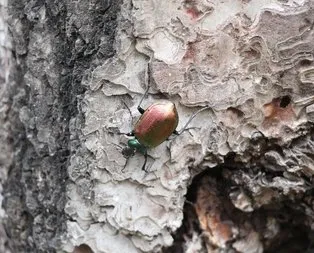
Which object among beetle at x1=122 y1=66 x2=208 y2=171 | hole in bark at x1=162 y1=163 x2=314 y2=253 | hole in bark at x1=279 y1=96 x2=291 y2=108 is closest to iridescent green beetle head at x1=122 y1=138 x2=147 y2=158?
beetle at x1=122 y1=66 x2=208 y2=171

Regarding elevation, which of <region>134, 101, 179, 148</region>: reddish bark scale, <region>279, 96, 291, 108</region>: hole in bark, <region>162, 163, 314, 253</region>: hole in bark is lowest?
<region>162, 163, 314, 253</region>: hole in bark

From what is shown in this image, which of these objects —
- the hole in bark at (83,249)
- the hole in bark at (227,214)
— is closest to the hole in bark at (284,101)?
the hole in bark at (227,214)

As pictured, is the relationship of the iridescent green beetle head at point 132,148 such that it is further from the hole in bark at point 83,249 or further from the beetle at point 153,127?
the hole in bark at point 83,249

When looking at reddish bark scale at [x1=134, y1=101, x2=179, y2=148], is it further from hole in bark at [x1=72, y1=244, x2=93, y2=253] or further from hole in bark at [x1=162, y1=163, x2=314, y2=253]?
hole in bark at [x1=72, y1=244, x2=93, y2=253]

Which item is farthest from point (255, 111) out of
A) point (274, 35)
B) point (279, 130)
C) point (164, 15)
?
point (164, 15)

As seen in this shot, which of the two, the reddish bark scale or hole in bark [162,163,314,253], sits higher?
the reddish bark scale

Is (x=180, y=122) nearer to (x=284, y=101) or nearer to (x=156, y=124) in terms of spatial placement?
(x=156, y=124)

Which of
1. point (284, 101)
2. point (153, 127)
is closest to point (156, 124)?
point (153, 127)
